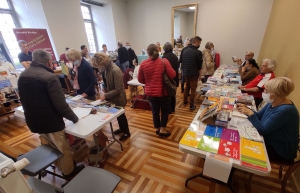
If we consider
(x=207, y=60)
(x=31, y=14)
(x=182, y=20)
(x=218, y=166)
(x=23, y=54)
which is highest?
(x=31, y=14)

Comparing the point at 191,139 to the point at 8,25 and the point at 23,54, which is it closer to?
the point at 23,54

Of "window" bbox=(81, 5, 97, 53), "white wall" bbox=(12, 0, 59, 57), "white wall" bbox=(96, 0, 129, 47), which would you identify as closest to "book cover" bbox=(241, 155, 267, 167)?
"white wall" bbox=(12, 0, 59, 57)

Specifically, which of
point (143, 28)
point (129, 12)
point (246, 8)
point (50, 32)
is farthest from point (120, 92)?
point (129, 12)

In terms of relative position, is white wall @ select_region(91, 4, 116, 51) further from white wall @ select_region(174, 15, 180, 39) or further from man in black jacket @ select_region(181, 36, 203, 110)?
man in black jacket @ select_region(181, 36, 203, 110)

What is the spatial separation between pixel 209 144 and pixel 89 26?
7.53 meters

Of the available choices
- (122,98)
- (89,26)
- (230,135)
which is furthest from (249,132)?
(89,26)

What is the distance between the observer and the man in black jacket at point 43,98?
128cm

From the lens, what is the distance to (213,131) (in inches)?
51.2

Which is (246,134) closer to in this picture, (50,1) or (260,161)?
(260,161)

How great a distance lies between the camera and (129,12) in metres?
6.89

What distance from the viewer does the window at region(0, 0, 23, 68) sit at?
421 centimetres

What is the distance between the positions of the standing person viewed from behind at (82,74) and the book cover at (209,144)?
179cm

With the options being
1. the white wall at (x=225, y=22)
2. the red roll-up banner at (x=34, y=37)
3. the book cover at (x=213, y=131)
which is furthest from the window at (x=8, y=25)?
the book cover at (x=213, y=131)

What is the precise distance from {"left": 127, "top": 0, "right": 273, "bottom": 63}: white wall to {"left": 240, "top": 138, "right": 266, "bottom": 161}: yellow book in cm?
494
